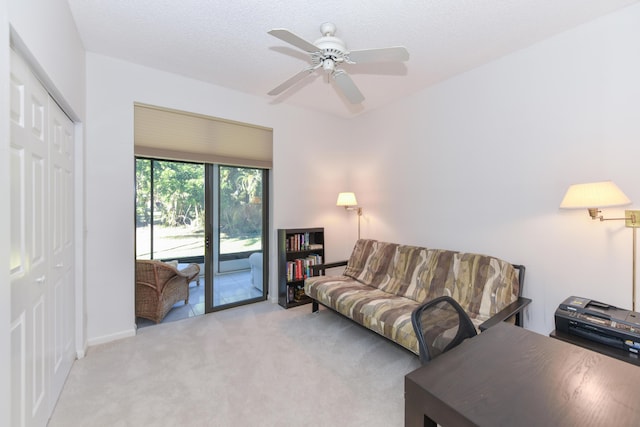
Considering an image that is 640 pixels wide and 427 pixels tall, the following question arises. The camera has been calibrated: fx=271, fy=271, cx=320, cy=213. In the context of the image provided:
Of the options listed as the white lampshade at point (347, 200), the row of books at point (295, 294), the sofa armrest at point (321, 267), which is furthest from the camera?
the white lampshade at point (347, 200)

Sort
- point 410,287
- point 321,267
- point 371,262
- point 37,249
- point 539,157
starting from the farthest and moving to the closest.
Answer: point 321,267 → point 371,262 → point 410,287 → point 539,157 → point 37,249

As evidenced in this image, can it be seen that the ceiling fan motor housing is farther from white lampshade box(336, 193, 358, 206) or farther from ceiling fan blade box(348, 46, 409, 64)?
white lampshade box(336, 193, 358, 206)

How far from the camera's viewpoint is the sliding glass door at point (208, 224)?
10.5 ft

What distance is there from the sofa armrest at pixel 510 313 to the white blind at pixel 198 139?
119 inches

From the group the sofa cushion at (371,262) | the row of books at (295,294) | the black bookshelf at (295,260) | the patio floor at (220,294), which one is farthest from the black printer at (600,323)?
the patio floor at (220,294)

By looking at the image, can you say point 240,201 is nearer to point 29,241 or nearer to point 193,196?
point 193,196

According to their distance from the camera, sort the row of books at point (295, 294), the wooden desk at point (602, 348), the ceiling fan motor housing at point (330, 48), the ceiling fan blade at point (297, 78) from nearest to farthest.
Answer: the wooden desk at point (602, 348), the ceiling fan motor housing at point (330, 48), the ceiling fan blade at point (297, 78), the row of books at point (295, 294)

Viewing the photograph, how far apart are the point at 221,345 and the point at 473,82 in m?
3.72

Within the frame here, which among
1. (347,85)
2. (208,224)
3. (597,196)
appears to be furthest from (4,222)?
(597,196)

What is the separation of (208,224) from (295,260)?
126 cm

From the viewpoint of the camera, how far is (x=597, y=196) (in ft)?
5.98

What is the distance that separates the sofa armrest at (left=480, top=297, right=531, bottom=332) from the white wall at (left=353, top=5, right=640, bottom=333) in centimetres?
27

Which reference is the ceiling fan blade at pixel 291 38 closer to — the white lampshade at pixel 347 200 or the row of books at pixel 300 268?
the white lampshade at pixel 347 200

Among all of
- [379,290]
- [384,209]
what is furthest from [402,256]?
[384,209]
